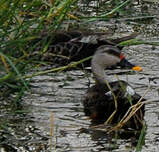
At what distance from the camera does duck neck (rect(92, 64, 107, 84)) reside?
8375 millimetres

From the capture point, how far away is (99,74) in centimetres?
850

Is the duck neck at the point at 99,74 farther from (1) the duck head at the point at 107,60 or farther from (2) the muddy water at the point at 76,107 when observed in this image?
(2) the muddy water at the point at 76,107

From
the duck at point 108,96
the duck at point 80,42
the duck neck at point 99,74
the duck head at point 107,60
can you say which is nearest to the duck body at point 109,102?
the duck at point 108,96

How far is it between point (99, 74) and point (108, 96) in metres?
0.91

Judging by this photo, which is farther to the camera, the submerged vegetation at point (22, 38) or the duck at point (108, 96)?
the duck at point (108, 96)

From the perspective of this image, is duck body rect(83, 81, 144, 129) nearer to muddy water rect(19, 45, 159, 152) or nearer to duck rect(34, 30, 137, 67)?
muddy water rect(19, 45, 159, 152)

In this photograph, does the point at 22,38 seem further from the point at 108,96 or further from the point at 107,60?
the point at 107,60

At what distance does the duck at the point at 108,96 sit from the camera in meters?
7.42

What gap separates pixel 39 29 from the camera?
5.90 meters

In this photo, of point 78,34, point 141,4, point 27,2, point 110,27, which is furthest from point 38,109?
point 141,4

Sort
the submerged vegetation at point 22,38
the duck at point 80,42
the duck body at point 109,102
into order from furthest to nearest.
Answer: the duck at point 80,42 < the duck body at point 109,102 < the submerged vegetation at point 22,38

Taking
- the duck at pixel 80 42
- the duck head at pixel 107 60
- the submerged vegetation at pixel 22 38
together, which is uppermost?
the submerged vegetation at pixel 22 38

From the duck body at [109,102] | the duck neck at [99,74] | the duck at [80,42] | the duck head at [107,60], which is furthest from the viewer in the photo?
the duck at [80,42]

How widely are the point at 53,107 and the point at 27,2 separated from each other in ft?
6.77
